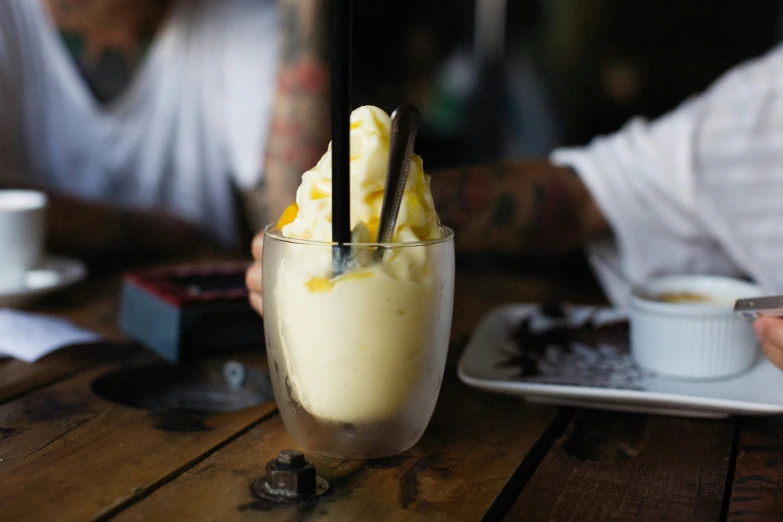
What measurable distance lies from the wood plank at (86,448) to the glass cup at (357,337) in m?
0.10

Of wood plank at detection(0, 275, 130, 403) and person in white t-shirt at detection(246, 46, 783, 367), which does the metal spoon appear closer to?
wood plank at detection(0, 275, 130, 403)

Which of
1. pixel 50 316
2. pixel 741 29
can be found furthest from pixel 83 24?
pixel 741 29

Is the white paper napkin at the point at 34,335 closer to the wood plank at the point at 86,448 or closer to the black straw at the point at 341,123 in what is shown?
the wood plank at the point at 86,448

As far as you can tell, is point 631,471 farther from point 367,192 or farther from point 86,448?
point 86,448

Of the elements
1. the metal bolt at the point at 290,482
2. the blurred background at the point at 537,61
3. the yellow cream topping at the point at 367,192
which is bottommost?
the metal bolt at the point at 290,482

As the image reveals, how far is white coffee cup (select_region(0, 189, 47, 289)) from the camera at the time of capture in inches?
40.2

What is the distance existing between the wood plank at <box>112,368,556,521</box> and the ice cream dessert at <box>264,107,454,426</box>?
0.04m

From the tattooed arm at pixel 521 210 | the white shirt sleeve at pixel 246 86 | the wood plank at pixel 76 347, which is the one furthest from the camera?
the white shirt sleeve at pixel 246 86

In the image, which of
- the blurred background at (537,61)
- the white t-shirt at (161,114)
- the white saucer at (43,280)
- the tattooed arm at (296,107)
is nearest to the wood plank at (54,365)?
the white saucer at (43,280)

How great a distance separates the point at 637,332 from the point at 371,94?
2.46m

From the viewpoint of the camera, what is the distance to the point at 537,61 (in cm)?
300

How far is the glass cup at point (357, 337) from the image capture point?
21.4 inches

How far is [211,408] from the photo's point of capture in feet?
2.58

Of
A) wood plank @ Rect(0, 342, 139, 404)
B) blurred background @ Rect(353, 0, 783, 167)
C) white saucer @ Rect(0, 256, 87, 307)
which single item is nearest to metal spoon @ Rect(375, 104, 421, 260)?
wood plank @ Rect(0, 342, 139, 404)
